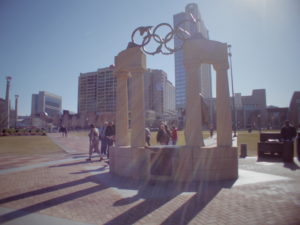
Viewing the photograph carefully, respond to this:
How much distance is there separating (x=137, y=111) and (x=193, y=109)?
2.38m

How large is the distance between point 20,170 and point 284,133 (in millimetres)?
14431

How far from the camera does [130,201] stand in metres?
5.51

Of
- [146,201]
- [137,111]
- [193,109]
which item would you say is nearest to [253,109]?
[193,109]

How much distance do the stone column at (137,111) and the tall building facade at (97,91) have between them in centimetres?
11519

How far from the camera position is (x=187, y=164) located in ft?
25.0

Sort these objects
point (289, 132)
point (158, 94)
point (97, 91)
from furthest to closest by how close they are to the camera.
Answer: point (97, 91)
point (158, 94)
point (289, 132)

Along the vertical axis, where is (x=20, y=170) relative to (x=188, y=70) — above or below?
below

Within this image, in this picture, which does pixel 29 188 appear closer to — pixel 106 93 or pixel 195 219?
pixel 195 219

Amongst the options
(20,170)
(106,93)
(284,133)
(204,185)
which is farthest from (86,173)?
(106,93)

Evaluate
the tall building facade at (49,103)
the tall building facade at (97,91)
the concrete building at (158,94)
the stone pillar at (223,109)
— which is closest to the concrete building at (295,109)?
the concrete building at (158,94)

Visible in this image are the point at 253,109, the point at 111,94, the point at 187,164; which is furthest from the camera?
the point at 111,94

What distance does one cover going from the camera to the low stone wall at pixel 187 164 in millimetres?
7590

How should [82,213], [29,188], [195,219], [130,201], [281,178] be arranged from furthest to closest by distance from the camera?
1. [281,178]
2. [29,188]
3. [130,201]
4. [82,213]
5. [195,219]

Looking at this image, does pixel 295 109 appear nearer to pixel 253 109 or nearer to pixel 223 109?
pixel 253 109
